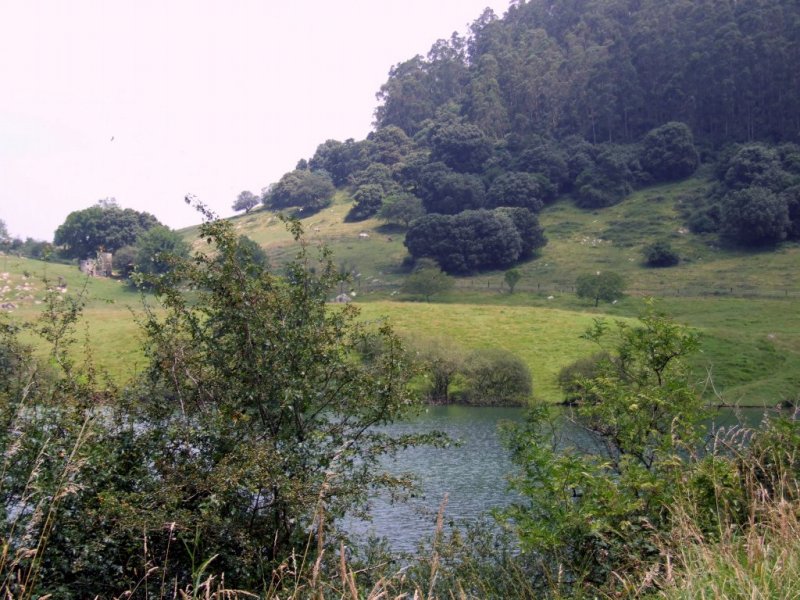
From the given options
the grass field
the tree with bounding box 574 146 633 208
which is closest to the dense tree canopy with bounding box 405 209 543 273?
the grass field

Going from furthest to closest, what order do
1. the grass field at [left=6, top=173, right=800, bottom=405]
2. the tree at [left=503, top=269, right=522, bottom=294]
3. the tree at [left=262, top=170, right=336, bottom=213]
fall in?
the tree at [left=262, top=170, right=336, bottom=213] < the tree at [left=503, top=269, right=522, bottom=294] < the grass field at [left=6, top=173, right=800, bottom=405]

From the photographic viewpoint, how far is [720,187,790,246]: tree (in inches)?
3809

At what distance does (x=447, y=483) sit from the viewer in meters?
27.6

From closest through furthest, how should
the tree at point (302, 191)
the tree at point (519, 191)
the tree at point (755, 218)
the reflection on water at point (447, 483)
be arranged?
the reflection on water at point (447, 483), the tree at point (755, 218), the tree at point (519, 191), the tree at point (302, 191)

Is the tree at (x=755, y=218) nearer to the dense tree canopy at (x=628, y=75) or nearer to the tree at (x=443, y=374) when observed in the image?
the dense tree canopy at (x=628, y=75)

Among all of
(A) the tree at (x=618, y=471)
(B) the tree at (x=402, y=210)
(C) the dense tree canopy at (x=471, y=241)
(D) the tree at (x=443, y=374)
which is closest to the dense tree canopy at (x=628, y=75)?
(B) the tree at (x=402, y=210)

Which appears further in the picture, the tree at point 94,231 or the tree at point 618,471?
the tree at point 94,231

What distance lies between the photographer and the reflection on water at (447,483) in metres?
19.8

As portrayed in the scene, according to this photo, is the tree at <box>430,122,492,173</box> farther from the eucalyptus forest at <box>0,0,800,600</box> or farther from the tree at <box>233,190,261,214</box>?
the tree at <box>233,190,261,214</box>

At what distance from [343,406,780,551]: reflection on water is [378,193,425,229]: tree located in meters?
87.0

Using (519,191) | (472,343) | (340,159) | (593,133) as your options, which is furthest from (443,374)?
(340,159)

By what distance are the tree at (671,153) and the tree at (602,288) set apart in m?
44.3

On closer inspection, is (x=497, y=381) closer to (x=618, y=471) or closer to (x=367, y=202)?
(x=618, y=471)

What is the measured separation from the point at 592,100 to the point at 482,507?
127 m
